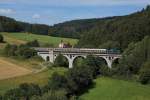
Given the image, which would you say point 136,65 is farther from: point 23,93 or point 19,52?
point 23,93

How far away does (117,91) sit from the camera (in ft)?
230

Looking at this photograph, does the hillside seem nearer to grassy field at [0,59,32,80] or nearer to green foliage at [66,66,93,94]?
grassy field at [0,59,32,80]

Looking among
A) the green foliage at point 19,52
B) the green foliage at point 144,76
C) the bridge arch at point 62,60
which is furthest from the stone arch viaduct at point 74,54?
the green foliage at point 144,76

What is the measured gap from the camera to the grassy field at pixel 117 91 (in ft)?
217

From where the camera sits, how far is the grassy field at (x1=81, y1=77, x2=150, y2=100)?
66.2 metres

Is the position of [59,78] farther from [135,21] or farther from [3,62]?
[135,21]

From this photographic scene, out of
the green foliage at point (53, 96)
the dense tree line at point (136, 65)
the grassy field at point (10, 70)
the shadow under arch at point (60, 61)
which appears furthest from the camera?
the shadow under arch at point (60, 61)

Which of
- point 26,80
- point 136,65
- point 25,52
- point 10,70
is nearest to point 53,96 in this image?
point 26,80

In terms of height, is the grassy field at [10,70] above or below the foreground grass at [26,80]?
above

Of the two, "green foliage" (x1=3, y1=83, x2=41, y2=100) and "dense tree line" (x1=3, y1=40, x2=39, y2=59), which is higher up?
"dense tree line" (x1=3, y1=40, x2=39, y2=59)

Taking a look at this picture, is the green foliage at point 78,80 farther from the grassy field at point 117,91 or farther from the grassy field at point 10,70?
the grassy field at point 10,70

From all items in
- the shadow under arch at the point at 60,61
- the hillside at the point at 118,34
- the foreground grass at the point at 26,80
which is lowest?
the foreground grass at the point at 26,80

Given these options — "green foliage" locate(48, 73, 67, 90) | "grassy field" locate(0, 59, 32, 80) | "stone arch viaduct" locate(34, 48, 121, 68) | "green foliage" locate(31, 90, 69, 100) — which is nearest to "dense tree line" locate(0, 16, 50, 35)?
"stone arch viaduct" locate(34, 48, 121, 68)

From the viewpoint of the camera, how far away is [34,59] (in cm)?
10694
